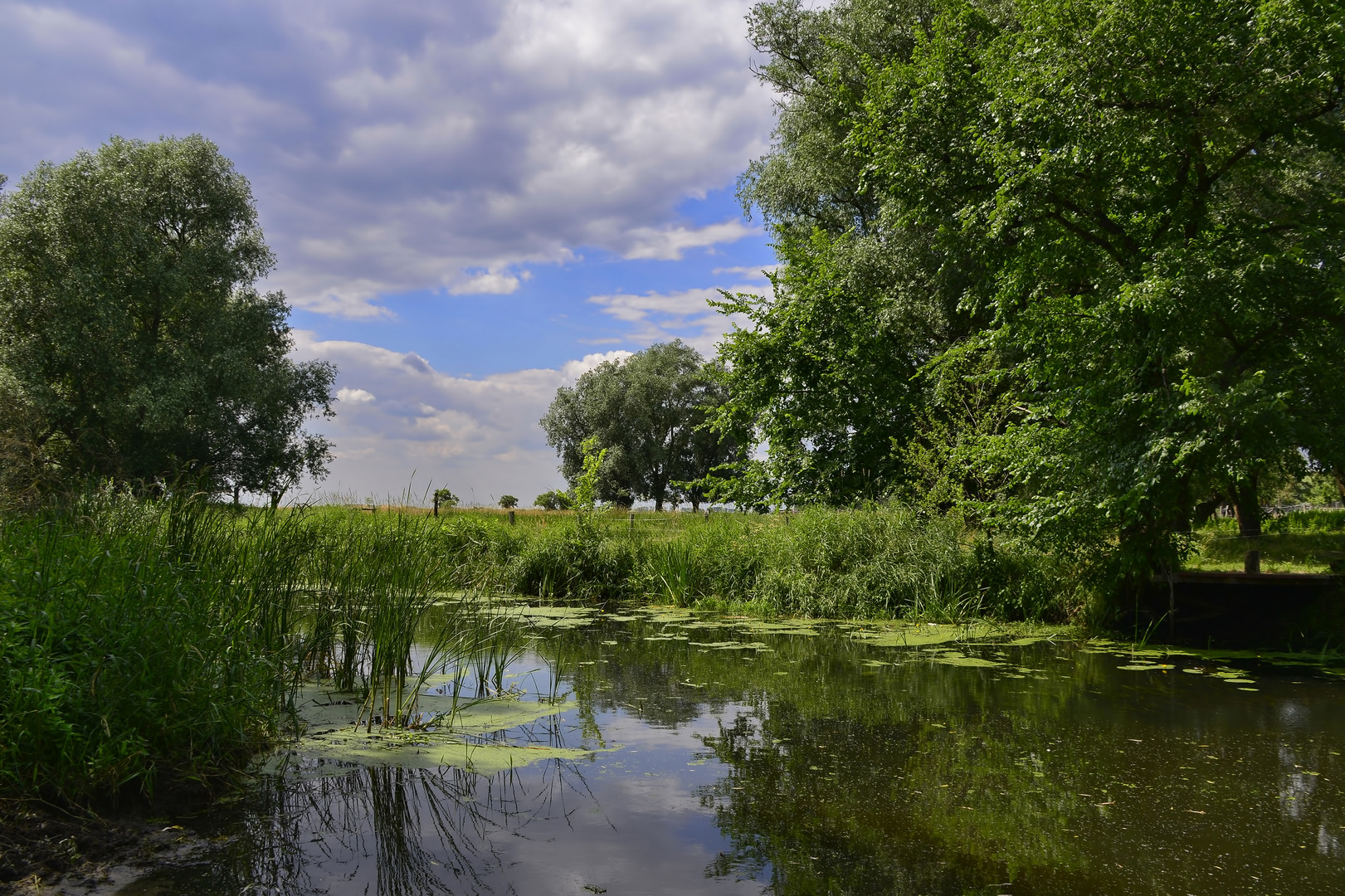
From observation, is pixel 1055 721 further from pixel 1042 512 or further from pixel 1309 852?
pixel 1042 512

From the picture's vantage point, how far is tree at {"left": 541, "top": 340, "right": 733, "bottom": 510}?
4566cm

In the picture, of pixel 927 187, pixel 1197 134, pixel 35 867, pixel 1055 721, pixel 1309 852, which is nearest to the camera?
pixel 35 867

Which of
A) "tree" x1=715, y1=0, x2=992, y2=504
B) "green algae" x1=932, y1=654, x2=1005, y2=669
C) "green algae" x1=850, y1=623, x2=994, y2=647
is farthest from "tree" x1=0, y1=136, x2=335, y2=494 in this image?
"green algae" x1=932, y1=654, x2=1005, y2=669

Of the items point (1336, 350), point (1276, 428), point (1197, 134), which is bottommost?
point (1276, 428)

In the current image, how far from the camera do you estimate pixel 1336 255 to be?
831cm

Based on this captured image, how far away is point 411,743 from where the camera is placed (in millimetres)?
5051

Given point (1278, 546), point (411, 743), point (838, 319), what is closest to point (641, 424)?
point (838, 319)

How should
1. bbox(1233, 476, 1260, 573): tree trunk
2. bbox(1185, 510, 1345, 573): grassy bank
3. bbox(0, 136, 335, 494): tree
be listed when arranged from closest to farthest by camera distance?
bbox(1185, 510, 1345, 573): grassy bank, bbox(1233, 476, 1260, 573): tree trunk, bbox(0, 136, 335, 494): tree

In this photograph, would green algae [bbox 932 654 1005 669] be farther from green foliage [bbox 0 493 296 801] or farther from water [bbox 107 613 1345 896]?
green foliage [bbox 0 493 296 801]

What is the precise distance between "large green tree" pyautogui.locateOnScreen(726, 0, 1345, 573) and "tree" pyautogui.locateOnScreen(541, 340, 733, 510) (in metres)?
34.1

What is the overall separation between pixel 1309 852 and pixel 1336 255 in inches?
293

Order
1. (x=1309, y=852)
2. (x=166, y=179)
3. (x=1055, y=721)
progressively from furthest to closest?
(x=166, y=179) < (x=1055, y=721) < (x=1309, y=852)

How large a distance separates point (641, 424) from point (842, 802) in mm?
42454

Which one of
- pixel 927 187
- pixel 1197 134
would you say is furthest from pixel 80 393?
pixel 1197 134
